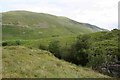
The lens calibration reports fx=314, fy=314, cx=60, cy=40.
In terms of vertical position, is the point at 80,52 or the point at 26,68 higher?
the point at 26,68

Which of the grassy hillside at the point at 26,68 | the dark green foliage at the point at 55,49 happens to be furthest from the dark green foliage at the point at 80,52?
the grassy hillside at the point at 26,68

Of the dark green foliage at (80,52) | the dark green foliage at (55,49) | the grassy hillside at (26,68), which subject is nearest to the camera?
the grassy hillside at (26,68)

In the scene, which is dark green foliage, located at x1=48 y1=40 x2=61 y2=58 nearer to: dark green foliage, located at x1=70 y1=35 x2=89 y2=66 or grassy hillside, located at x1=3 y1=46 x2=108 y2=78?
dark green foliage, located at x1=70 y1=35 x2=89 y2=66

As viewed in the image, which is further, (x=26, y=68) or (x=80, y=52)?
(x=80, y=52)

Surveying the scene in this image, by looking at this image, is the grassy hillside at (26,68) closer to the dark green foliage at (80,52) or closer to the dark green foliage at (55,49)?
the dark green foliage at (80,52)

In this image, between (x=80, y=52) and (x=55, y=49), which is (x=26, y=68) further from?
(x=55, y=49)

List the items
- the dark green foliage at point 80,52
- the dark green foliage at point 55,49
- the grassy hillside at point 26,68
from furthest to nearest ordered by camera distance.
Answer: the dark green foliage at point 55,49 → the dark green foliage at point 80,52 → the grassy hillside at point 26,68

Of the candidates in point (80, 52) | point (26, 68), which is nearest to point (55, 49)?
point (80, 52)

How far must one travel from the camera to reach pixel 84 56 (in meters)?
73.6

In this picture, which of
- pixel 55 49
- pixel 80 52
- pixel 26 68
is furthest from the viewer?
pixel 55 49

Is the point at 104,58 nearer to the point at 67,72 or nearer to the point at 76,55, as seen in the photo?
the point at 76,55

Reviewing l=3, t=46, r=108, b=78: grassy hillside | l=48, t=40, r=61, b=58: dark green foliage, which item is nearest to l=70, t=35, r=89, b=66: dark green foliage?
l=48, t=40, r=61, b=58: dark green foliage

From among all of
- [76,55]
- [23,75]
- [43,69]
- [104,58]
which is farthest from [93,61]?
[23,75]

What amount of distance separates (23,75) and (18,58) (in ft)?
25.9
